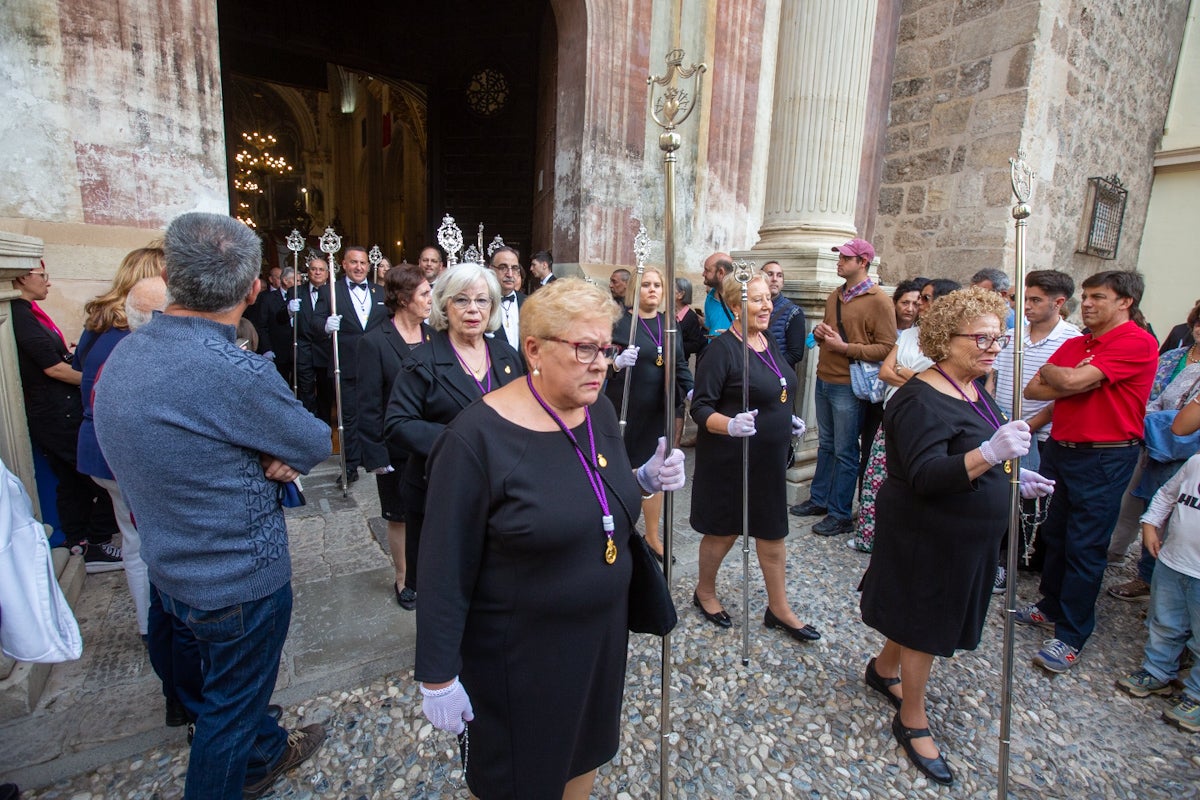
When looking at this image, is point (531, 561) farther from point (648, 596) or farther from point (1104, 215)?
point (1104, 215)

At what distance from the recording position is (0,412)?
8.86ft

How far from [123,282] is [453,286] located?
1.31m

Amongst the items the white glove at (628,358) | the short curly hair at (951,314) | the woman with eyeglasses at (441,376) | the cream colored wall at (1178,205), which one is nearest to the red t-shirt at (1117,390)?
the short curly hair at (951,314)

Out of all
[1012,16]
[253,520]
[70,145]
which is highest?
[1012,16]

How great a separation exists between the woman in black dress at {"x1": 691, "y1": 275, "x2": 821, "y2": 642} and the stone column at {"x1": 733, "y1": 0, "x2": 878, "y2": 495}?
2.28m

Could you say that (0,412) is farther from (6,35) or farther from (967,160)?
(967,160)

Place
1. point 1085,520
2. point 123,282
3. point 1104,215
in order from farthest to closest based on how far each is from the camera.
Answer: point 1104,215 < point 1085,520 < point 123,282

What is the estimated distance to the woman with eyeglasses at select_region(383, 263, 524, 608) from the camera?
2.79 meters

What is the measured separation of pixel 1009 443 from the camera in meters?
2.09

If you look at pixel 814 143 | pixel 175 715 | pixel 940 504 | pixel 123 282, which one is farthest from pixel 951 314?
pixel 814 143

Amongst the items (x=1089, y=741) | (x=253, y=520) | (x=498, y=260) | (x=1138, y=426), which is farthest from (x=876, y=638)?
(x=498, y=260)

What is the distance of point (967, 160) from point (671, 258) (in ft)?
25.9

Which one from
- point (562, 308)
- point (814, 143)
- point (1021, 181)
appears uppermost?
point (814, 143)

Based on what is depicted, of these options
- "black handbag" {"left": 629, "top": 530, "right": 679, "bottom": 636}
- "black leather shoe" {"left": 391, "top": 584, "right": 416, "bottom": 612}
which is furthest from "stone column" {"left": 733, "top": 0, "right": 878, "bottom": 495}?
"black handbag" {"left": 629, "top": 530, "right": 679, "bottom": 636}
